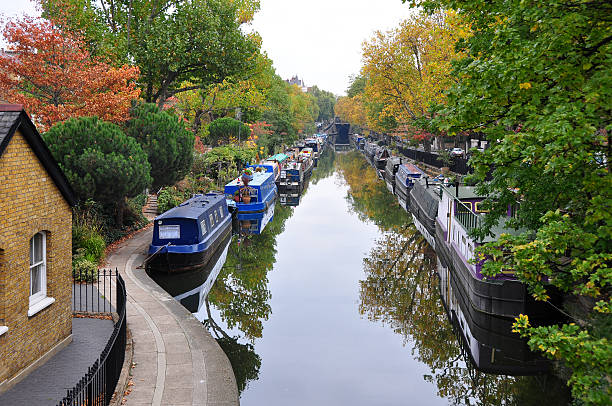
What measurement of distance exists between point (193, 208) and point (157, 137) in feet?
19.9

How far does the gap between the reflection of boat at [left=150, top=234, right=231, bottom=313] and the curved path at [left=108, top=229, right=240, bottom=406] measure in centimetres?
233

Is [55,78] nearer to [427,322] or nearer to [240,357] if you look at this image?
[240,357]

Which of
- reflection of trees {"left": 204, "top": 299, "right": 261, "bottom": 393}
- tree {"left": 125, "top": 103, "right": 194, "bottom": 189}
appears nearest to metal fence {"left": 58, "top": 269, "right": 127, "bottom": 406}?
reflection of trees {"left": 204, "top": 299, "right": 261, "bottom": 393}

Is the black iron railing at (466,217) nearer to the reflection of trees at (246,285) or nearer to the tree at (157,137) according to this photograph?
the reflection of trees at (246,285)

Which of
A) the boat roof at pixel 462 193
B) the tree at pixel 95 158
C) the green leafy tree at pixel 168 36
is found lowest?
the boat roof at pixel 462 193

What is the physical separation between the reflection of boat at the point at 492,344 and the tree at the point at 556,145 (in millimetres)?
5042

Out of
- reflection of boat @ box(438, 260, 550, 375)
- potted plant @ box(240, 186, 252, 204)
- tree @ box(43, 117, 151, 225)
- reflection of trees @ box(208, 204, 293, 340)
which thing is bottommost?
reflection of trees @ box(208, 204, 293, 340)

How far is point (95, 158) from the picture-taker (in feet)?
71.1

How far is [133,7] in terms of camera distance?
1377 inches

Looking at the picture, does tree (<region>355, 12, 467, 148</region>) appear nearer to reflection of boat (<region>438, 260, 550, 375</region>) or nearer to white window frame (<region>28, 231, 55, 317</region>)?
reflection of boat (<region>438, 260, 550, 375</region>)

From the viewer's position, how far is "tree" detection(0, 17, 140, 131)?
24.4 m

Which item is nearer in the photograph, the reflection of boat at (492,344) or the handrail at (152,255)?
the reflection of boat at (492,344)

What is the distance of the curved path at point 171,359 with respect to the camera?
1072 centimetres

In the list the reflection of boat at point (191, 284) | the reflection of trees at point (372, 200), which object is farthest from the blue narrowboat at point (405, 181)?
the reflection of boat at point (191, 284)
